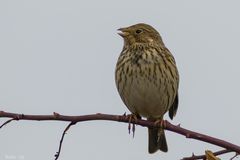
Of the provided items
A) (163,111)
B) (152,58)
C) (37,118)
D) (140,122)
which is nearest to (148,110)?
(163,111)

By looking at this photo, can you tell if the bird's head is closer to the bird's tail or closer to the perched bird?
the perched bird

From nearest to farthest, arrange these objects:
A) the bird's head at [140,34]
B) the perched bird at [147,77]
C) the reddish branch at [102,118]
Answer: the reddish branch at [102,118]
the perched bird at [147,77]
the bird's head at [140,34]

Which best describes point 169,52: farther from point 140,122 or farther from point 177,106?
point 140,122

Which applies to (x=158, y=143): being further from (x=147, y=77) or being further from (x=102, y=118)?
(x=102, y=118)

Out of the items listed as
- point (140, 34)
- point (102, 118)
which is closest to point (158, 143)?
point (140, 34)

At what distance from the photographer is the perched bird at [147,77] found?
5.89 metres

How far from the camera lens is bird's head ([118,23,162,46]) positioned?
6.47 m

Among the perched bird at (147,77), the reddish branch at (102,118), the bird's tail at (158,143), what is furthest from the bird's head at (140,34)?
Result: the reddish branch at (102,118)

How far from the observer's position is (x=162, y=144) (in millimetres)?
6551

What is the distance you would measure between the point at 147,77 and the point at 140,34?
0.87 m

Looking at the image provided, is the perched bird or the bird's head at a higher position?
the bird's head

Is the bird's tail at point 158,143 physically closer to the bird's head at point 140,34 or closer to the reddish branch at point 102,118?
the bird's head at point 140,34

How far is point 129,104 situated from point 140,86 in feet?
1.27

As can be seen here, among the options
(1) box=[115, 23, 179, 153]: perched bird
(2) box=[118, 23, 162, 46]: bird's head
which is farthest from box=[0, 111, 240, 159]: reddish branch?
(2) box=[118, 23, 162, 46]: bird's head
